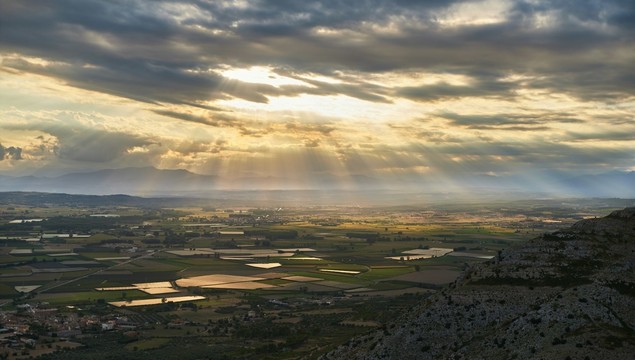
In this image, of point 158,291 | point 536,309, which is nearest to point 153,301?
point 158,291

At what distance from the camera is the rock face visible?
2251 inches

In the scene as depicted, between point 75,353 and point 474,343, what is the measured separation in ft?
305

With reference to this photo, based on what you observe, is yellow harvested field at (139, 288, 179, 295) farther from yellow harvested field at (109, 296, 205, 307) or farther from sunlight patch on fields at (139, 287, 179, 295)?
yellow harvested field at (109, 296, 205, 307)

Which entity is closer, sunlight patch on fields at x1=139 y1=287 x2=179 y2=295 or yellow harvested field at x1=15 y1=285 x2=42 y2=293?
yellow harvested field at x1=15 y1=285 x2=42 y2=293

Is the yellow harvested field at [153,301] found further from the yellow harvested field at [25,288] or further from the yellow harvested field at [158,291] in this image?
the yellow harvested field at [25,288]

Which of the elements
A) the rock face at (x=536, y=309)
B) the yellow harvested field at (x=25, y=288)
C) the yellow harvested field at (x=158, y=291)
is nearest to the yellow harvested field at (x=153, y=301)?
the yellow harvested field at (x=158, y=291)

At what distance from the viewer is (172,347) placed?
127312mm

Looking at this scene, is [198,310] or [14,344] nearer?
[14,344]

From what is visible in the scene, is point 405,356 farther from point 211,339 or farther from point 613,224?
point 211,339

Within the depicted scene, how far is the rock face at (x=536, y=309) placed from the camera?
188 ft

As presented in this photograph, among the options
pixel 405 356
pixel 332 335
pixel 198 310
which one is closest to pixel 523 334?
pixel 405 356

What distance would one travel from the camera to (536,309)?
62031 millimetres

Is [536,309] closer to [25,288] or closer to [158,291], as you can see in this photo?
[158,291]

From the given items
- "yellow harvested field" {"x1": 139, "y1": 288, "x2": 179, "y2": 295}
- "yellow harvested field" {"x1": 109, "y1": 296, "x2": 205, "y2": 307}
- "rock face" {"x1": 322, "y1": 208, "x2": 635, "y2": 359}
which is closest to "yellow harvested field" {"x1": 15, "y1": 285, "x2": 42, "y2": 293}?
"yellow harvested field" {"x1": 109, "y1": 296, "x2": 205, "y2": 307}
